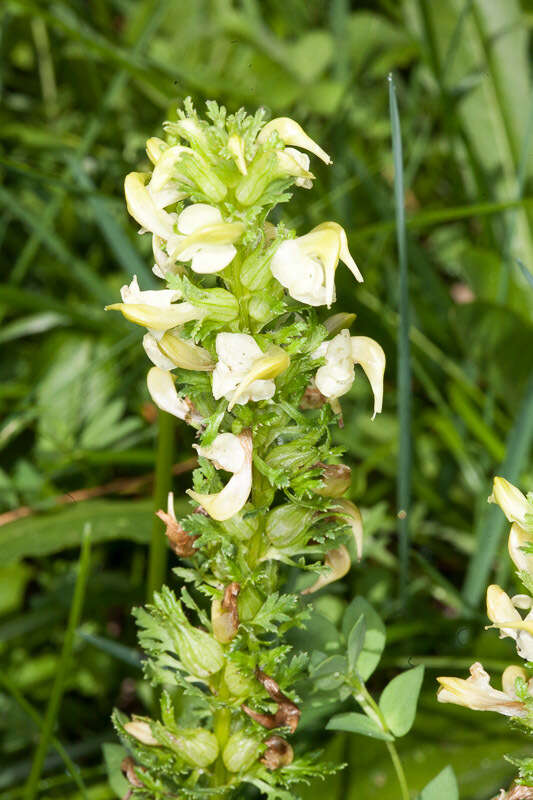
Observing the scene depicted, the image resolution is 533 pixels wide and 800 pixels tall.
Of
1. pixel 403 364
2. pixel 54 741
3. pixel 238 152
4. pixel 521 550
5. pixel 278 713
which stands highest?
pixel 238 152

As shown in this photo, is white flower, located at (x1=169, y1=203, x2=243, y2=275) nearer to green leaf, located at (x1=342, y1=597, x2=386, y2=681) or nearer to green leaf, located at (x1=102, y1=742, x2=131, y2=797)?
green leaf, located at (x1=342, y1=597, x2=386, y2=681)

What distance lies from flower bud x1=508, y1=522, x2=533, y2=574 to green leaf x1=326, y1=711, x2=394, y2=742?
25 cm

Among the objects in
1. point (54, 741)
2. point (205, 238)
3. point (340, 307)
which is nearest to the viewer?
point (205, 238)

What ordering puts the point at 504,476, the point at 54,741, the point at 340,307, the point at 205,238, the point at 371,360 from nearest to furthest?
the point at 205,238 < the point at 371,360 < the point at 54,741 < the point at 504,476 < the point at 340,307

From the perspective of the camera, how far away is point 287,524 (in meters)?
0.84

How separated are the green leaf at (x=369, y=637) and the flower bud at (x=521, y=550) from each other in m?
0.23

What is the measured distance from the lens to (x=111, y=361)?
1989 millimetres

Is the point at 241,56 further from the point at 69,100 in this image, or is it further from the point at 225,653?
the point at 225,653

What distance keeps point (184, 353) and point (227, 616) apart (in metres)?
0.23

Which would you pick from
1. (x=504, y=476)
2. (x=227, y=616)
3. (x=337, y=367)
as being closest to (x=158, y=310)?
(x=337, y=367)

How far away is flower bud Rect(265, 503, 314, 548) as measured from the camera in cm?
84

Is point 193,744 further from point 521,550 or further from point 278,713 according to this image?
point 521,550

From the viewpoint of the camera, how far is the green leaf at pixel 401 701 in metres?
0.94

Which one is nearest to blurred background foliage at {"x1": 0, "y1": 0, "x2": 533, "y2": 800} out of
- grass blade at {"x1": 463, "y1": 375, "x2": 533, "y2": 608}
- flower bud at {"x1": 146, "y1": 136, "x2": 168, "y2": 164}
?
grass blade at {"x1": 463, "y1": 375, "x2": 533, "y2": 608}
